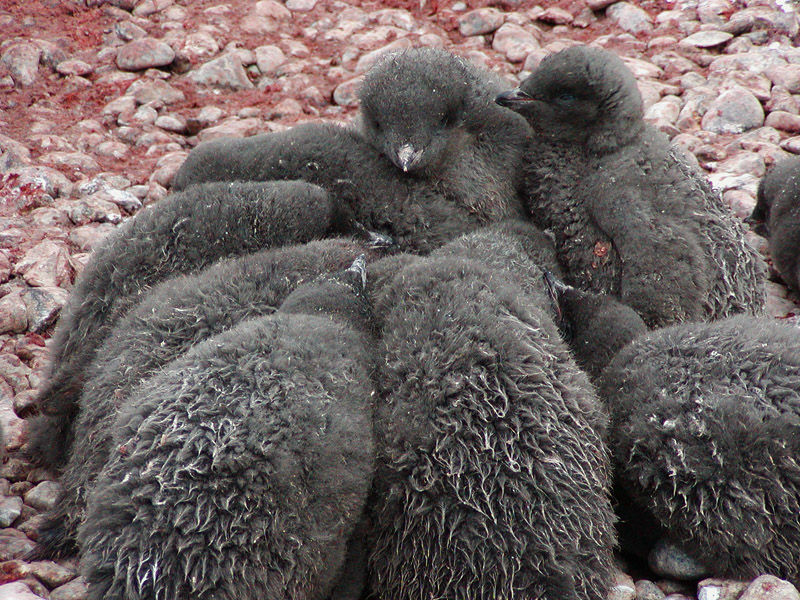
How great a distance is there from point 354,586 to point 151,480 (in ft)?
3.47

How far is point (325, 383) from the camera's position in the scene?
3.53m

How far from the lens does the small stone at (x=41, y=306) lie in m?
5.66

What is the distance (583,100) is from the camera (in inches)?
214

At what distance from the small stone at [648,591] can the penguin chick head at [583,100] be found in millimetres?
2707

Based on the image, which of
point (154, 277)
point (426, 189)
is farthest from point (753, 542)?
point (154, 277)

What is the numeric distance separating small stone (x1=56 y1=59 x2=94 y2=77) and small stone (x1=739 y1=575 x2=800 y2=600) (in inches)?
274

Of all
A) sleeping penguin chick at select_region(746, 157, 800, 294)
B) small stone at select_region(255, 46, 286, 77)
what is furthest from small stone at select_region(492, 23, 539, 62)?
sleeping penguin chick at select_region(746, 157, 800, 294)

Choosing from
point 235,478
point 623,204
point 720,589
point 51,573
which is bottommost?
point 51,573

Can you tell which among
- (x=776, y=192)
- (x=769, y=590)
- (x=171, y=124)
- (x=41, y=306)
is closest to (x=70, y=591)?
(x=41, y=306)

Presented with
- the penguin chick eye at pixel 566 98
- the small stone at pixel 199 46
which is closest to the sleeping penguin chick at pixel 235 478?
the penguin chick eye at pixel 566 98

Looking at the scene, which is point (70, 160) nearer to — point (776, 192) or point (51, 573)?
point (51, 573)

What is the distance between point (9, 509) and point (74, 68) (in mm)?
4849

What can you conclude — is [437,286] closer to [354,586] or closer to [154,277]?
[354,586]

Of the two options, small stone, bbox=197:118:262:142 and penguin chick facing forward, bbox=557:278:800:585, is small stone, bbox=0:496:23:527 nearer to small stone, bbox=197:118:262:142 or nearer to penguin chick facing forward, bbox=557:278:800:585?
penguin chick facing forward, bbox=557:278:800:585
